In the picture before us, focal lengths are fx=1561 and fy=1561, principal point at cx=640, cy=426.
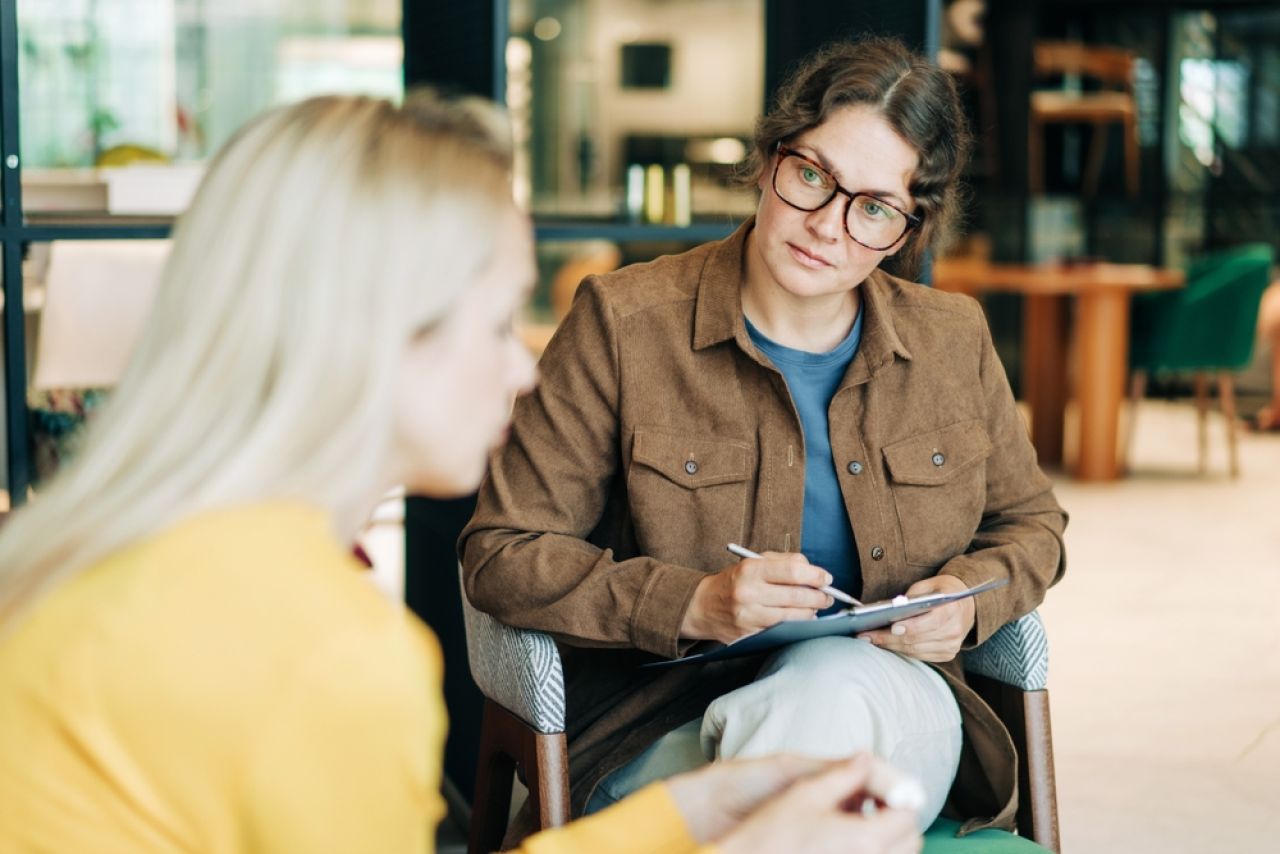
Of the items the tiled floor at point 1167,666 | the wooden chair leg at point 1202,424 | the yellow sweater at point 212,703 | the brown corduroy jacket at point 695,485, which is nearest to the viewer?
the yellow sweater at point 212,703

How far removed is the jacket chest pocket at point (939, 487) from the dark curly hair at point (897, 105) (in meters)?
0.28

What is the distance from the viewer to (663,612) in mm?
1782

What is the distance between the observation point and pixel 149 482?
910mm

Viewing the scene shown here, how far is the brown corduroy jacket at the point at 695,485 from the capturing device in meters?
1.88

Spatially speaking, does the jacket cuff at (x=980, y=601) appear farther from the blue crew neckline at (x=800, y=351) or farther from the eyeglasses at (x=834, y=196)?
the eyeglasses at (x=834, y=196)

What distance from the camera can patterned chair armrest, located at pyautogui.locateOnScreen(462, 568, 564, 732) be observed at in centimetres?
179

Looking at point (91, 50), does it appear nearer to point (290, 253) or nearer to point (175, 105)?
point (175, 105)

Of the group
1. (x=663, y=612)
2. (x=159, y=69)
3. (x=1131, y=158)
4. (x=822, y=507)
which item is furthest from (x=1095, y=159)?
(x=663, y=612)

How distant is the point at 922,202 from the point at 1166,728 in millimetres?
2037

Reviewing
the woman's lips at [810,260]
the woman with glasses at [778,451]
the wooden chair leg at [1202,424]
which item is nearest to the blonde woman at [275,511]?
the woman with glasses at [778,451]

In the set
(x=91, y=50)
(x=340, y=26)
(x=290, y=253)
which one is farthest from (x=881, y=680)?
(x=340, y=26)

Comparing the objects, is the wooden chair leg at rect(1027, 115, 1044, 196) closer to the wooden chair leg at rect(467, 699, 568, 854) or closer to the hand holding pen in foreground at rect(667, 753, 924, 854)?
the wooden chair leg at rect(467, 699, 568, 854)

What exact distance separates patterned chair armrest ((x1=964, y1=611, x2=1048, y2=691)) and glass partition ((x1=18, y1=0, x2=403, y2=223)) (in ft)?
12.1

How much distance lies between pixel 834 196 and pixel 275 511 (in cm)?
119
